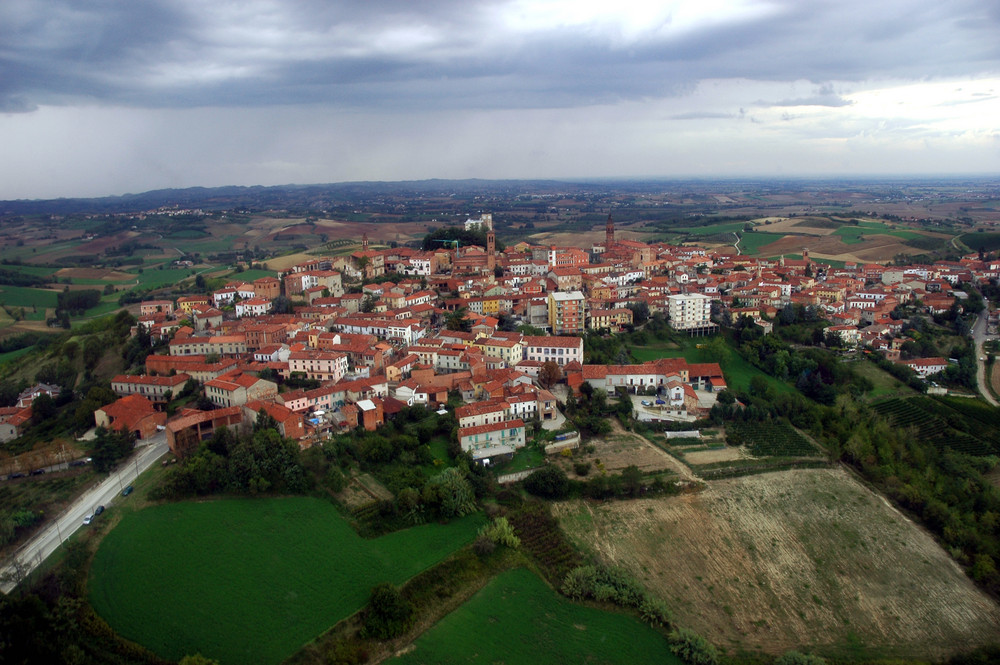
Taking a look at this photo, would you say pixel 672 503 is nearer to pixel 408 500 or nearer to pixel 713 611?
pixel 713 611

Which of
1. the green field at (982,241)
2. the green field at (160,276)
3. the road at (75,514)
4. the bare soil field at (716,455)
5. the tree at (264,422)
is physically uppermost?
the green field at (982,241)

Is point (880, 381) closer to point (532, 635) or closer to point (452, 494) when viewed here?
point (452, 494)

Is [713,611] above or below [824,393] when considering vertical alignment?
below

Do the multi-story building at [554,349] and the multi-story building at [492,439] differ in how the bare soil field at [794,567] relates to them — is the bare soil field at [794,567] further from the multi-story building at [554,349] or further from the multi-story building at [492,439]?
the multi-story building at [554,349]

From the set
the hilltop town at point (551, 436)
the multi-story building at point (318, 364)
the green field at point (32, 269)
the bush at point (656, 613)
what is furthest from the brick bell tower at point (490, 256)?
the green field at point (32, 269)

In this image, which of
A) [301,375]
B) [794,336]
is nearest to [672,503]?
[301,375]

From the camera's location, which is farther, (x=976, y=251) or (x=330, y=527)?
(x=976, y=251)
